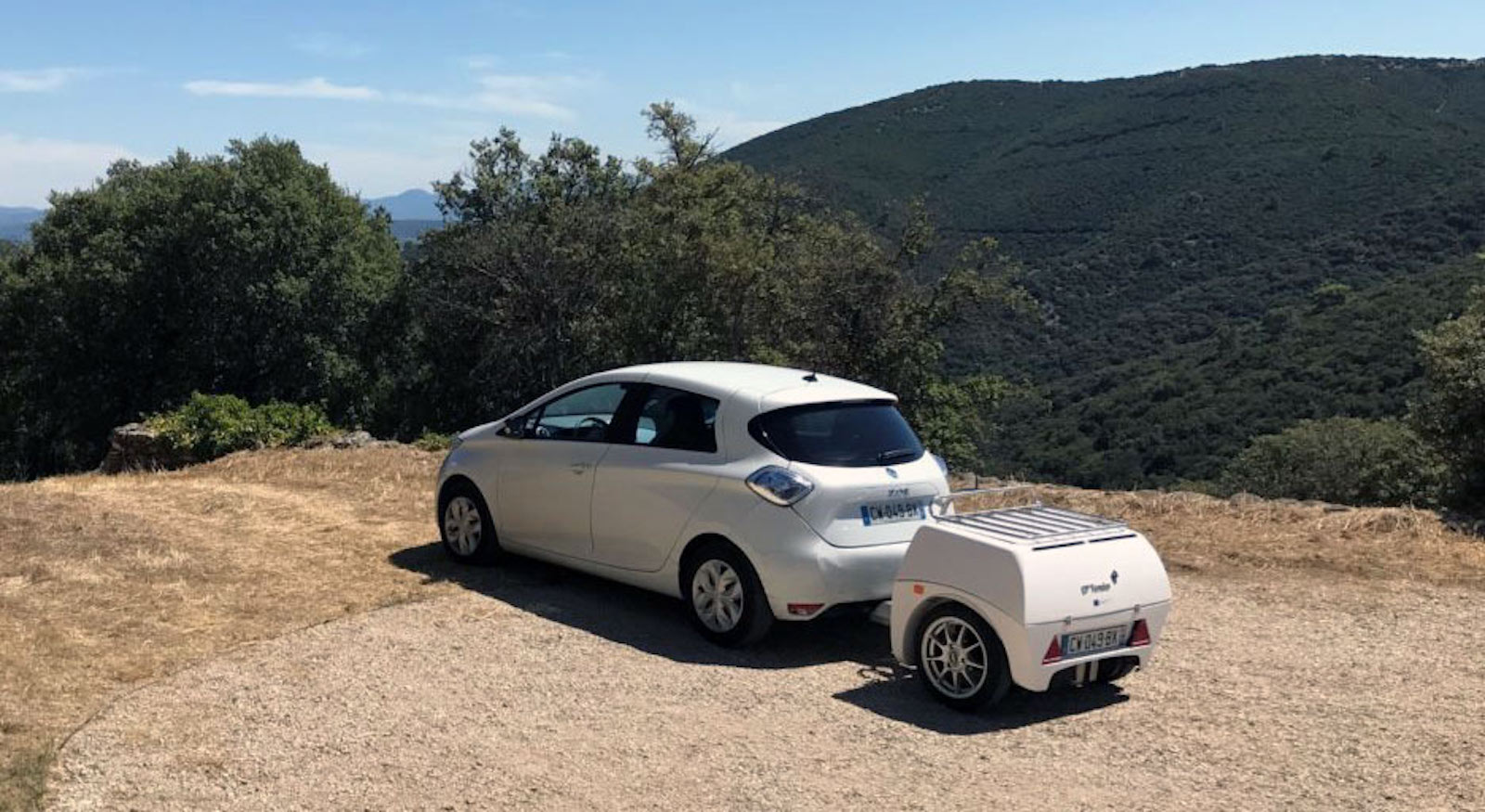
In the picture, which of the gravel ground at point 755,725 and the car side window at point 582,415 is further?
the car side window at point 582,415

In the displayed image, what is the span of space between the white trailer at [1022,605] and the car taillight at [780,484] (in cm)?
73

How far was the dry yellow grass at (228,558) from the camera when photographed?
22.0 ft

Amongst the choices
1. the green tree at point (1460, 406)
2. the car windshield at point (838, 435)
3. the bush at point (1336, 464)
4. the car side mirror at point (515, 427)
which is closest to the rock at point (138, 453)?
the car side mirror at point (515, 427)

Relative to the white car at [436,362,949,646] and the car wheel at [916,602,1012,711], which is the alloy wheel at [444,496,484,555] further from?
the car wheel at [916,602,1012,711]

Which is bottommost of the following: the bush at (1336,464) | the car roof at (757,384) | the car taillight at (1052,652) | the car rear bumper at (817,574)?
the bush at (1336,464)

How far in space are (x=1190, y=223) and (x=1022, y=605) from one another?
70831 millimetres

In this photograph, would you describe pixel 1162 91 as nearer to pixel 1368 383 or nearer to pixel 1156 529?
pixel 1368 383

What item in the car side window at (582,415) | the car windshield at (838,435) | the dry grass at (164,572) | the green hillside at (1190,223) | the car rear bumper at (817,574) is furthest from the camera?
the green hillside at (1190,223)

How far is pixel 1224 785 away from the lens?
17.1 feet

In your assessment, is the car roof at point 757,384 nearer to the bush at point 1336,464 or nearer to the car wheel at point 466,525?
the car wheel at point 466,525

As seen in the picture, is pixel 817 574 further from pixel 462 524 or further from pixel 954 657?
pixel 462 524

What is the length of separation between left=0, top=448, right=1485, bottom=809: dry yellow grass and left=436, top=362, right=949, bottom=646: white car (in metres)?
1.32

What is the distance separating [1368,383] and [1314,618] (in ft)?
134

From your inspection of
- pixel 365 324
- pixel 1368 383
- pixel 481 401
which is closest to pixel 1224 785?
pixel 481 401
